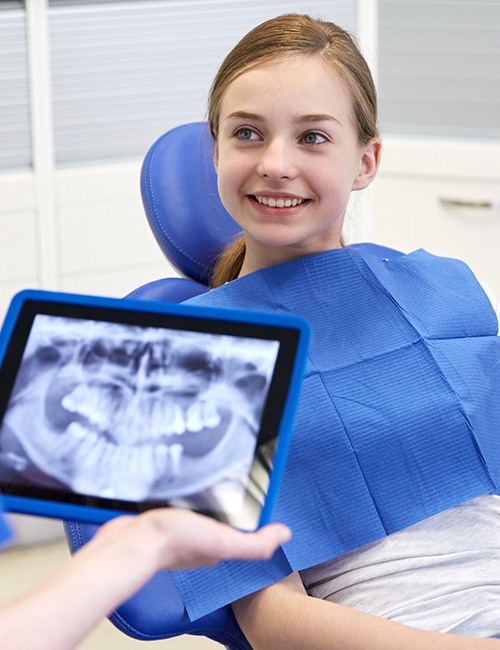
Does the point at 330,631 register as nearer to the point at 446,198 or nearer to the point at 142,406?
the point at 142,406

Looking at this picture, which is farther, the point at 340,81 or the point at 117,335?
the point at 340,81

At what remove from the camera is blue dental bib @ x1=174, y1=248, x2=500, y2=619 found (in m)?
1.26

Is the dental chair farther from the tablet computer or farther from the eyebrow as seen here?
the tablet computer

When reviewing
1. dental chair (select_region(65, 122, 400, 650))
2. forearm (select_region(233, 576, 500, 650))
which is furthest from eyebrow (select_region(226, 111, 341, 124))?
forearm (select_region(233, 576, 500, 650))

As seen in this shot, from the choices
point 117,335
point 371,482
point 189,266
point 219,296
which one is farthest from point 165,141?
point 117,335

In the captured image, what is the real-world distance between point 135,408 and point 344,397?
405 millimetres

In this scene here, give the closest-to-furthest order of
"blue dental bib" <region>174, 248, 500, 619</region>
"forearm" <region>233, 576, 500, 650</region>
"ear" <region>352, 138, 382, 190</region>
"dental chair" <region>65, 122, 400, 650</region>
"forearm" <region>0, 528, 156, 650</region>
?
"forearm" <region>0, 528, 156, 650</region> < "forearm" <region>233, 576, 500, 650</region> < "blue dental bib" <region>174, 248, 500, 619</region> < "ear" <region>352, 138, 382, 190</region> < "dental chair" <region>65, 122, 400, 650</region>

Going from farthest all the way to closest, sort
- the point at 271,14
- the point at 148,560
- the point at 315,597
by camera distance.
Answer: the point at 271,14 < the point at 315,597 < the point at 148,560

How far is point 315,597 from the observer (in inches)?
49.9

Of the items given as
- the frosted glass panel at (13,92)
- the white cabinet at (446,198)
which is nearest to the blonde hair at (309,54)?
the frosted glass panel at (13,92)

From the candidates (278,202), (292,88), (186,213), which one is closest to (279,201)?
(278,202)

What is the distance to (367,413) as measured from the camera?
1278 millimetres

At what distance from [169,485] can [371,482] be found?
43 cm

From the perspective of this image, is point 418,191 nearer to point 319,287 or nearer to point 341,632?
point 319,287
